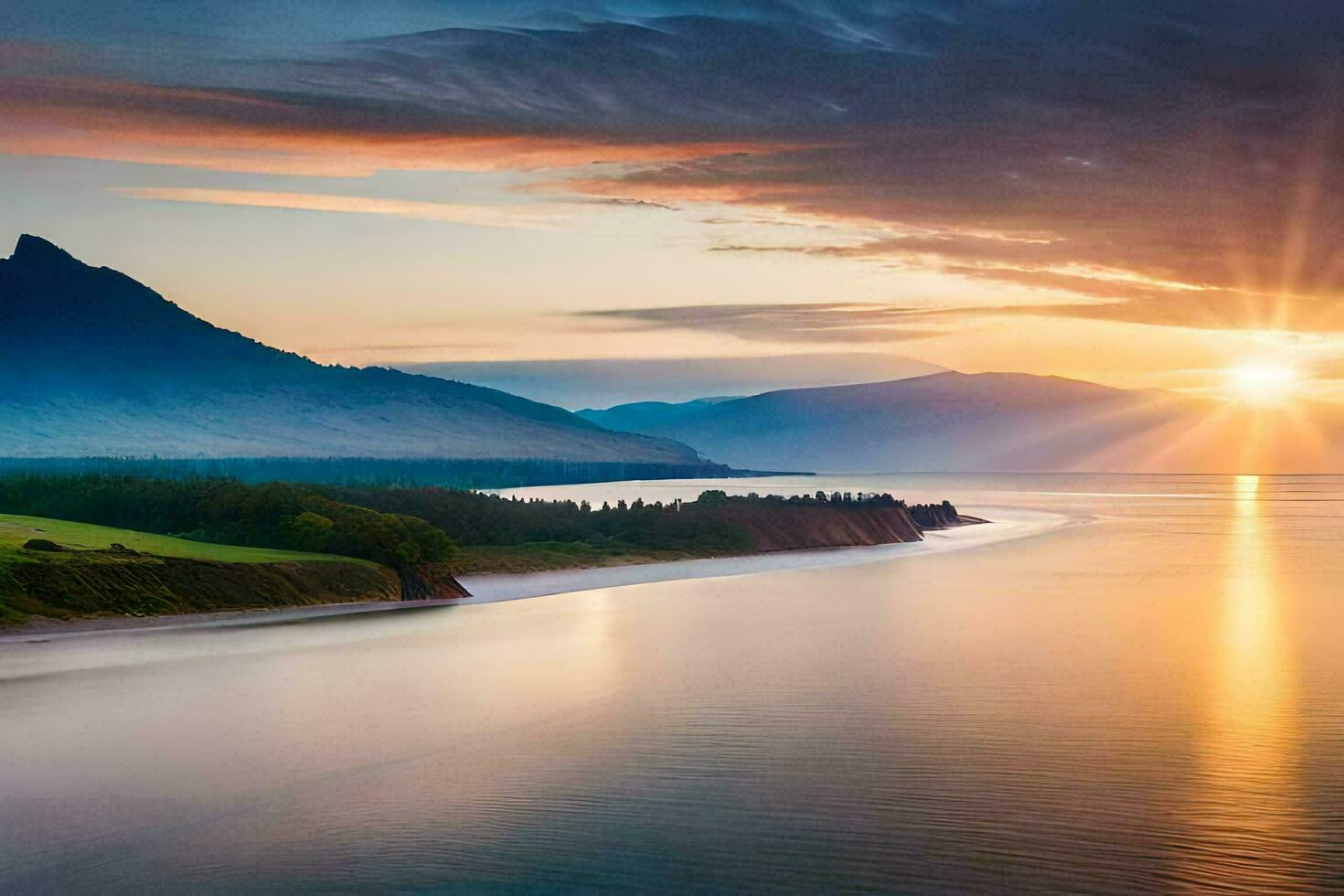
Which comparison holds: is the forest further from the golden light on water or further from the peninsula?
the golden light on water

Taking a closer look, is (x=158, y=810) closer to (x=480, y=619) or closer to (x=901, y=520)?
(x=480, y=619)

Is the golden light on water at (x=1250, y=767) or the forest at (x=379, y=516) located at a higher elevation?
the forest at (x=379, y=516)

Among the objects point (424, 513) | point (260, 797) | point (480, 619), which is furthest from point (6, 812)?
point (424, 513)

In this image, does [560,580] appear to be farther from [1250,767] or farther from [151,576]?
[1250,767]

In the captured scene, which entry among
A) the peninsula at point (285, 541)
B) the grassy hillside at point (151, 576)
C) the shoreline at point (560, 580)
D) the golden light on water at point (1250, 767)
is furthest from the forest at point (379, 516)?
the golden light on water at point (1250, 767)

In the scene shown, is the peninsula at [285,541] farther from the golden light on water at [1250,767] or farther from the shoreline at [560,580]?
the golden light on water at [1250,767]

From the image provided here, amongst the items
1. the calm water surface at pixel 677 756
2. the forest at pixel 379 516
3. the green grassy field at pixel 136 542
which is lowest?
the calm water surface at pixel 677 756
